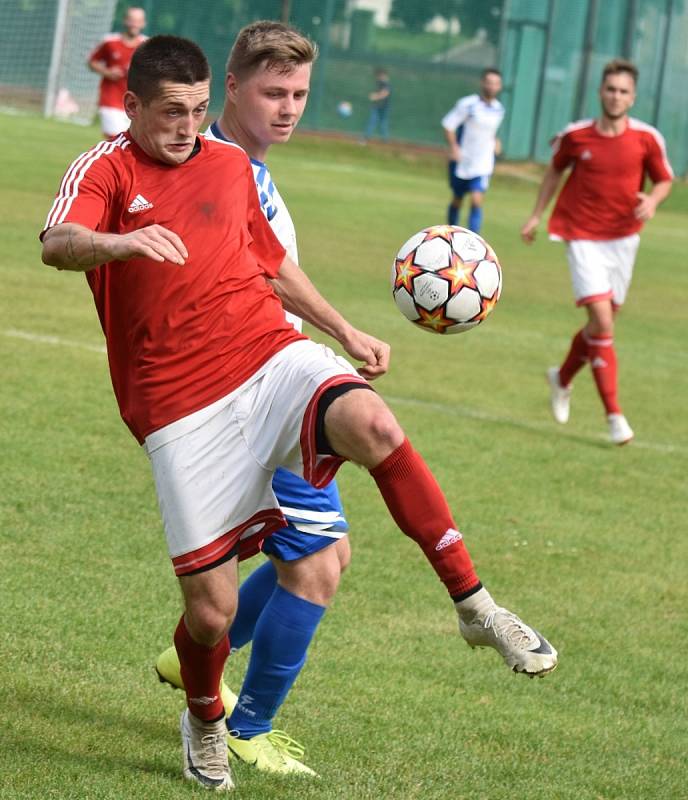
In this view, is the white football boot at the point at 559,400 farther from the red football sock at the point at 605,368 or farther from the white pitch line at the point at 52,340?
the white pitch line at the point at 52,340

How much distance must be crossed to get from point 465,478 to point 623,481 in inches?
41.4

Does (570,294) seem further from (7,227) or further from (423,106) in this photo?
(423,106)

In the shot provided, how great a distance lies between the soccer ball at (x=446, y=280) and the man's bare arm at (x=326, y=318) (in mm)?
557

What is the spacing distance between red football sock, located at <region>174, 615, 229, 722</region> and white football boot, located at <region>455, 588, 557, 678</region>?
0.73 metres

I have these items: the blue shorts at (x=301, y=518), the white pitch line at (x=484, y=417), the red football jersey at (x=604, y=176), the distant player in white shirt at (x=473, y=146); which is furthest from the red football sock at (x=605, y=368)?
the distant player in white shirt at (x=473, y=146)

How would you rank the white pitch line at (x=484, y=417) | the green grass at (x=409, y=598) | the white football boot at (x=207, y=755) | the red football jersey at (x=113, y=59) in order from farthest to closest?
1. the red football jersey at (x=113, y=59)
2. the white pitch line at (x=484, y=417)
3. the green grass at (x=409, y=598)
4. the white football boot at (x=207, y=755)

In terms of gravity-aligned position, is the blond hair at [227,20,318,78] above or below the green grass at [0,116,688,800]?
above

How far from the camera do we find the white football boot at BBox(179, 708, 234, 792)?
3.98m

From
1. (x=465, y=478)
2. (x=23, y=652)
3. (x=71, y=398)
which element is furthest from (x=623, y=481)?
(x=23, y=652)

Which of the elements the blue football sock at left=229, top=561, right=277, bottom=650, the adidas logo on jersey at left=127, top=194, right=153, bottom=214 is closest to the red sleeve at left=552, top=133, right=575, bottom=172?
the blue football sock at left=229, top=561, right=277, bottom=650

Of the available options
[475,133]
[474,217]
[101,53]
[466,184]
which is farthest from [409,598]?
[475,133]

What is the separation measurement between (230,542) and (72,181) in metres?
1.02

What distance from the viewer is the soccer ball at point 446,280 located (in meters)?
4.68

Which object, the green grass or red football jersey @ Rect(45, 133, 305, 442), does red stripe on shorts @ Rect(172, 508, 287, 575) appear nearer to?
red football jersey @ Rect(45, 133, 305, 442)
